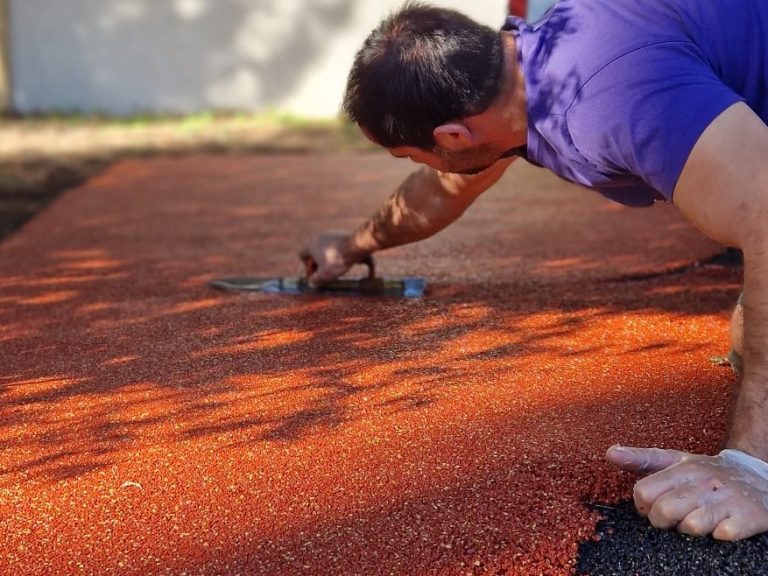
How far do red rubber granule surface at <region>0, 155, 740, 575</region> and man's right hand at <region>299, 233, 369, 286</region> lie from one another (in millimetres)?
134

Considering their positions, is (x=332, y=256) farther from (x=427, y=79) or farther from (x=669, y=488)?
(x=669, y=488)

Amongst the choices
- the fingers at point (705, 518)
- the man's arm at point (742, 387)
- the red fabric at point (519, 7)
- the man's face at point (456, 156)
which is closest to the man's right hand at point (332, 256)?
the man's face at point (456, 156)

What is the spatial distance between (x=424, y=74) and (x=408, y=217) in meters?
1.22

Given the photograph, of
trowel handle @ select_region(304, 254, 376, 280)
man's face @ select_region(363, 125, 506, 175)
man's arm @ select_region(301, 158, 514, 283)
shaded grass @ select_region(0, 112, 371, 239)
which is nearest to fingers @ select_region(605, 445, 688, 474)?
man's face @ select_region(363, 125, 506, 175)

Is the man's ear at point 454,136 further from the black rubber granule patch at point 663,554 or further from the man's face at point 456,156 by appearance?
the black rubber granule patch at point 663,554

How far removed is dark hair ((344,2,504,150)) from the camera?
2830mm

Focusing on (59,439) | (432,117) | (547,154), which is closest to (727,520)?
(547,154)

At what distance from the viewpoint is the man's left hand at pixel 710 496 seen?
2.42 meters

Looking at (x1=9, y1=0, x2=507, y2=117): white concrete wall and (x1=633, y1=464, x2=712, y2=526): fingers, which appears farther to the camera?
(x1=9, y1=0, x2=507, y2=117): white concrete wall

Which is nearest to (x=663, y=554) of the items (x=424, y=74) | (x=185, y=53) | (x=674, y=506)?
(x=674, y=506)

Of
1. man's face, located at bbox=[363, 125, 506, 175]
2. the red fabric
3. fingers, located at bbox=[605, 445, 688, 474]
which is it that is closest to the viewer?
fingers, located at bbox=[605, 445, 688, 474]

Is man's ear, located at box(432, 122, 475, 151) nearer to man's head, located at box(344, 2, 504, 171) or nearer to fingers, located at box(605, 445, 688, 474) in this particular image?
man's head, located at box(344, 2, 504, 171)

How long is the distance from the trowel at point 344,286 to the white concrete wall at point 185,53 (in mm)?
7315

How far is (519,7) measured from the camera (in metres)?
8.50
